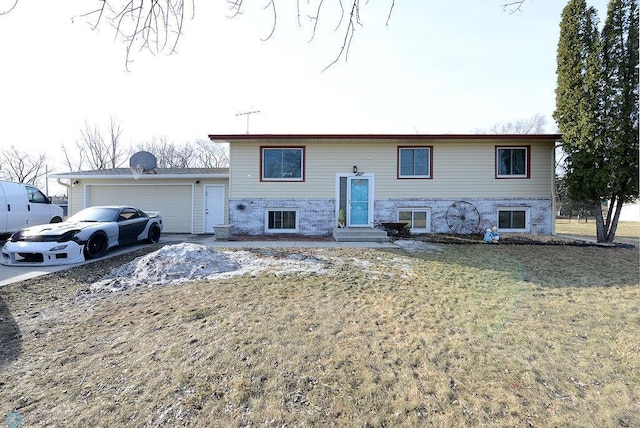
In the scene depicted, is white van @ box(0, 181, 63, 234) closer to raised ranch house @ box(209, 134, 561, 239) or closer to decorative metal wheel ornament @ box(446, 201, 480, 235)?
raised ranch house @ box(209, 134, 561, 239)

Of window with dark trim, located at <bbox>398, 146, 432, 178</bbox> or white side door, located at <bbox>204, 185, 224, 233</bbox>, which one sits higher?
window with dark trim, located at <bbox>398, 146, 432, 178</bbox>

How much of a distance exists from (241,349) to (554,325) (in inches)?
142

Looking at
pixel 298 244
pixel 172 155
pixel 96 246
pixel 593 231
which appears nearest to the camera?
pixel 96 246

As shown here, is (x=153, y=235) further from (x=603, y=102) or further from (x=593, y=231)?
(x=593, y=231)

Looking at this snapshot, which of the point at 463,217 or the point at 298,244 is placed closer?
the point at 298,244

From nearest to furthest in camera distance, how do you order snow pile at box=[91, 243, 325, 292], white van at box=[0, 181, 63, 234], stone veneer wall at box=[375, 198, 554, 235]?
1. snow pile at box=[91, 243, 325, 292]
2. white van at box=[0, 181, 63, 234]
3. stone veneer wall at box=[375, 198, 554, 235]

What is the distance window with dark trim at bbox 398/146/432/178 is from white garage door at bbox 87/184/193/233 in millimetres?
8893

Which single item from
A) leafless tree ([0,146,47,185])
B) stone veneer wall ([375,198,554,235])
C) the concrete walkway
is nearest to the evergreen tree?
stone veneer wall ([375,198,554,235])

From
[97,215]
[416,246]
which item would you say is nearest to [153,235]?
[97,215]

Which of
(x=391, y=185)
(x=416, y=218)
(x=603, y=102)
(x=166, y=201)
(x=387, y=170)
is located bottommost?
(x=416, y=218)

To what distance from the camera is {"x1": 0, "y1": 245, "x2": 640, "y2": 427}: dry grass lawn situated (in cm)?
218

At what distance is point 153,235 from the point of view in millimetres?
9953

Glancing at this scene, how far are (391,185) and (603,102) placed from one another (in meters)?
7.24

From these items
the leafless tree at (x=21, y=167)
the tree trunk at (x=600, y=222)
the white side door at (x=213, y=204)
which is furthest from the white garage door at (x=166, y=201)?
the leafless tree at (x=21, y=167)
